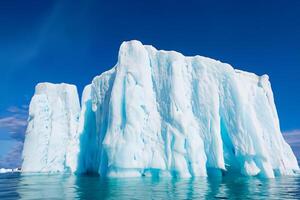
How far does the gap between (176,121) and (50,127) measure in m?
24.0

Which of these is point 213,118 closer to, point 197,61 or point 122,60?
point 197,61

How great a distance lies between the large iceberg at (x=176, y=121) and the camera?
28.1m

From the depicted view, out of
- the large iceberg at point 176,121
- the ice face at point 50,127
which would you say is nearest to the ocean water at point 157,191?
the large iceberg at point 176,121

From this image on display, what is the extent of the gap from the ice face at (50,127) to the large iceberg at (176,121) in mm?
7183

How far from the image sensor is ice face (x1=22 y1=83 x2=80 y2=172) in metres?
45.3

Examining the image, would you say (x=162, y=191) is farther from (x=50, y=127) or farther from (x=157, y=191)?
(x=50, y=127)

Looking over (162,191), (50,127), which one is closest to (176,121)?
(162,191)

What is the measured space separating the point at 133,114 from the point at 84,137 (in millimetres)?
12797

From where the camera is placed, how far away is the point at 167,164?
2781 centimetres

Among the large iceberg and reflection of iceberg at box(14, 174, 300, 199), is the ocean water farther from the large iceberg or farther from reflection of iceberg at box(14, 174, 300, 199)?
the large iceberg

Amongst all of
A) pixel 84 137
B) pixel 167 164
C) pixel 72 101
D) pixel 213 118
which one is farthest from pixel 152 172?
pixel 72 101

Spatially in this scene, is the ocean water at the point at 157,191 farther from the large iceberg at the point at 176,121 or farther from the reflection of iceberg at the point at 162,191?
the large iceberg at the point at 176,121

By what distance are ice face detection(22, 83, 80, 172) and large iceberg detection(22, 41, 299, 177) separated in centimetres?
718

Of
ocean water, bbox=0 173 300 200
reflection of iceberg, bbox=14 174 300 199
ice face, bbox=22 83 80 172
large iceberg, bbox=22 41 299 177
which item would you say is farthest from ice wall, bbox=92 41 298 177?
ice face, bbox=22 83 80 172
